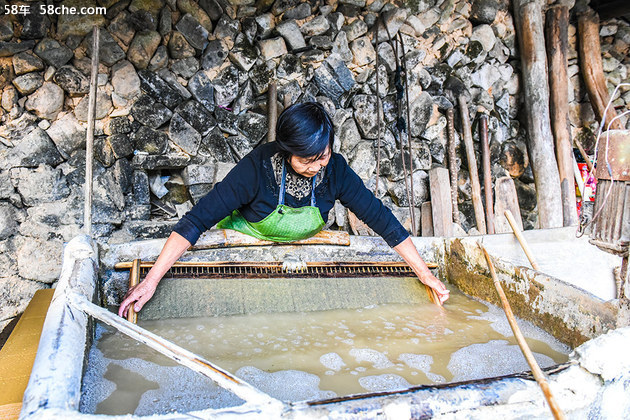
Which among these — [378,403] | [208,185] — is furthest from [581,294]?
[208,185]

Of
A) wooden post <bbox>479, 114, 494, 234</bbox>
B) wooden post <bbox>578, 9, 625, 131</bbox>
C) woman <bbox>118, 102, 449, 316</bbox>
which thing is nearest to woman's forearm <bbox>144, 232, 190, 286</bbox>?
woman <bbox>118, 102, 449, 316</bbox>

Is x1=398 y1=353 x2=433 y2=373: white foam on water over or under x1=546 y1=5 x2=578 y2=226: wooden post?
under

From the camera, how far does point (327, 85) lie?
12.4ft

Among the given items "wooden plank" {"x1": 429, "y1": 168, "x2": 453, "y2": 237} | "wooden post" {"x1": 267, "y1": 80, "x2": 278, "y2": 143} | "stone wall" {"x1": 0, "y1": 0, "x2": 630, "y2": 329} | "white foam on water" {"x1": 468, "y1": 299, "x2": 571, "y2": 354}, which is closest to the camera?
"white foam on water" {"x1": 468, "y1": 299, "x2": 571, "y2": 354}

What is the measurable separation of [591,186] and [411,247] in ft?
10.8

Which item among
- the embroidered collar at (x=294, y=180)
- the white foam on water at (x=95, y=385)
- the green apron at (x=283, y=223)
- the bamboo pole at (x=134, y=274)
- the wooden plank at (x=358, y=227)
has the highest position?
the embroidered collar at (x=294, y=180)

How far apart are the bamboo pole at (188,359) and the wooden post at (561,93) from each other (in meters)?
4.09

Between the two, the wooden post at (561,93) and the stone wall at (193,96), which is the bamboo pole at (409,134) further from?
the wooden post at (561,93)

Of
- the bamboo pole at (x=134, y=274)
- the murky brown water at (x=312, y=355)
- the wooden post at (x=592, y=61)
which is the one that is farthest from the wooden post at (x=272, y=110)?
the wooden post at (x=592, y=61)

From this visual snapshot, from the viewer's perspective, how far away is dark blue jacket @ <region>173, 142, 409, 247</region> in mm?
1906

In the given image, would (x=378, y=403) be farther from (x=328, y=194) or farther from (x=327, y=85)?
(x=327, y=85)

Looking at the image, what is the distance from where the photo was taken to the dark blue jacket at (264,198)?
191cm

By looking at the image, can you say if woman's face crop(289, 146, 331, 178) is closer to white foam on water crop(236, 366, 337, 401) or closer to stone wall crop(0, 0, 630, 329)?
white foam on water crop(236, 366, 337, 401)

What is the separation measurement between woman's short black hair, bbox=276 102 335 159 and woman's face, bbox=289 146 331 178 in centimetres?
7
